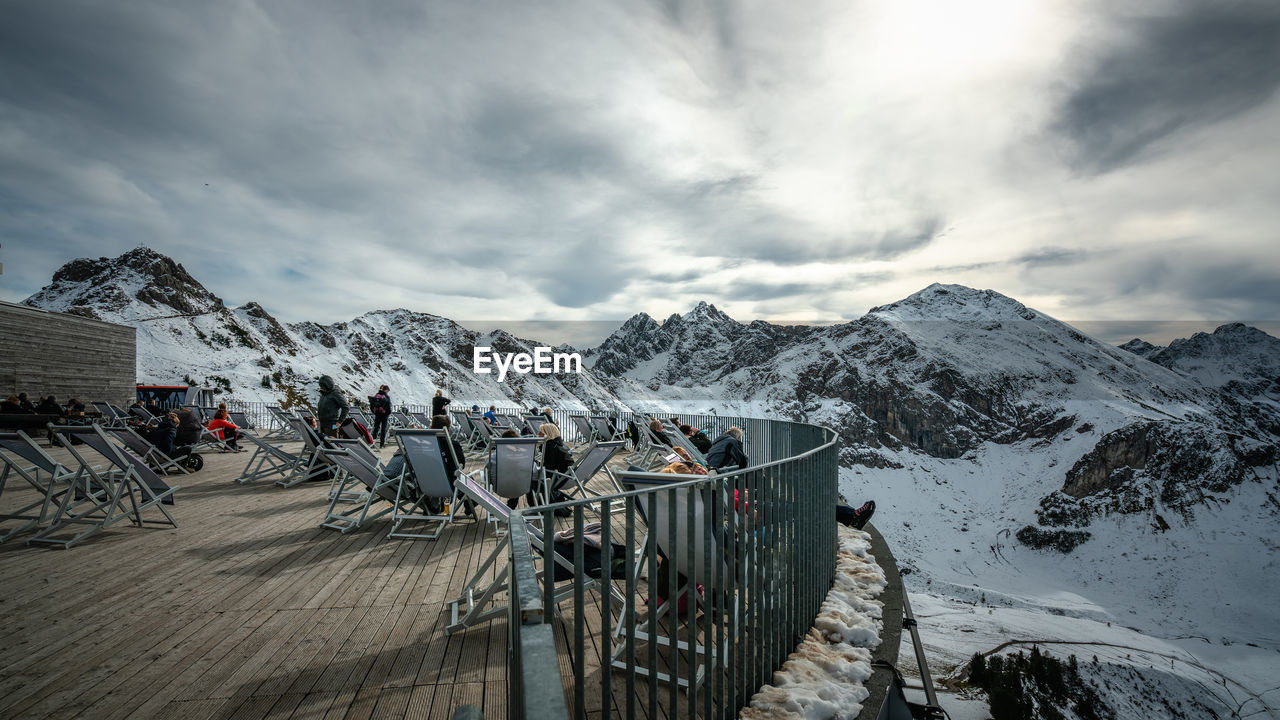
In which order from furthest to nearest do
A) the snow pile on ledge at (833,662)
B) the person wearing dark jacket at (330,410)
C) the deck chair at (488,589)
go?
the person wearing dark jacket at (330,410) < the deck chair at (488,589) < the snow pile on ledge at (833,662)

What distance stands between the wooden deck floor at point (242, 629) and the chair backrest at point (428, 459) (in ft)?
1.46

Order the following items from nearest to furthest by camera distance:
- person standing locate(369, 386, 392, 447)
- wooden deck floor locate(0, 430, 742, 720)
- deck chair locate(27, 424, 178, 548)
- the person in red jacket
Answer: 1. wooden deck floor locate(0, 430, 742, 720)
2. deck chair locate(27, 424, 178, 548)
3. the person in red jacket
4. person standing locate(369, 386, 392, 447)

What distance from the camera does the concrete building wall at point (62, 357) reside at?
18.1 m

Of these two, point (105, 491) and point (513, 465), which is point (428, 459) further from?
point (105, 491)

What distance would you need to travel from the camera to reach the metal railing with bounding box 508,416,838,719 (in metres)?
1.57

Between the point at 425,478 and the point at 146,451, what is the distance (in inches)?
196

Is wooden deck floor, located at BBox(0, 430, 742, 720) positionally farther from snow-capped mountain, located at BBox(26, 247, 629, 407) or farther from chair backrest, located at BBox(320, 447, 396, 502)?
snow-capped mountain, located at BBox(26, 247, 629, 407)

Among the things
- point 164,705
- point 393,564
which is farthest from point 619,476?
point 393,564

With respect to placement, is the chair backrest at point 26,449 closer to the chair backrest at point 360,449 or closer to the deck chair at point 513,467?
the chair backrest at point 360,449

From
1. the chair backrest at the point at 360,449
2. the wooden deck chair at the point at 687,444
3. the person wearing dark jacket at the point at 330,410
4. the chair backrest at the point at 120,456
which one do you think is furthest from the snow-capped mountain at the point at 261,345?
the chair backrest at the point at 360,449

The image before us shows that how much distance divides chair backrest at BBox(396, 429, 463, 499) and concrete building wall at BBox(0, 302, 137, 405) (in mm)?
22530

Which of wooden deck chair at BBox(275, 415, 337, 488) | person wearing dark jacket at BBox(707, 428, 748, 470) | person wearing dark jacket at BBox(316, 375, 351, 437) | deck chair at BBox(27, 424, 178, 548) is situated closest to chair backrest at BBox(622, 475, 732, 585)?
person wearing dark jacket at BBox(707, 428, 748, 470)

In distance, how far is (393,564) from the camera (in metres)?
4.04

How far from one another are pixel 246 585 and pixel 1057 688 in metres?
80.6
